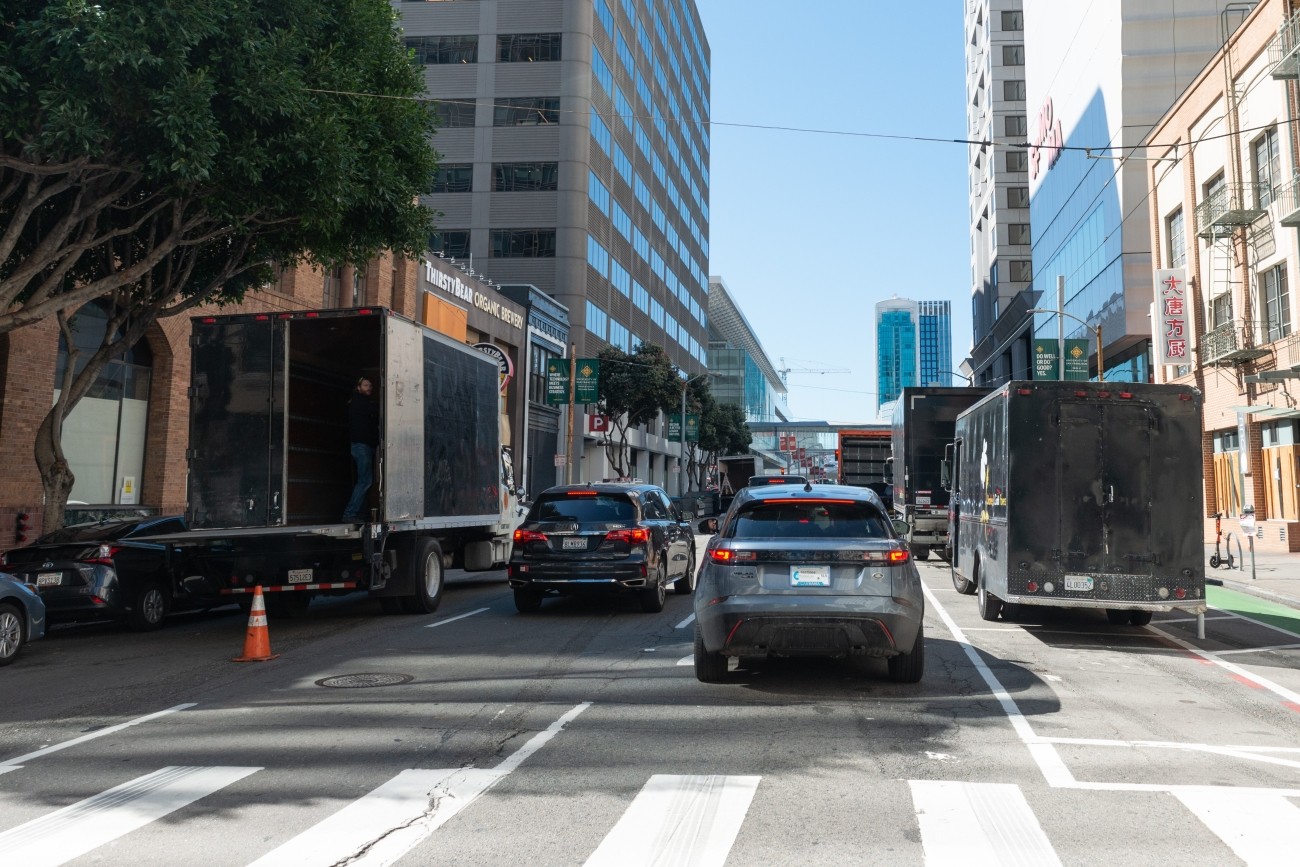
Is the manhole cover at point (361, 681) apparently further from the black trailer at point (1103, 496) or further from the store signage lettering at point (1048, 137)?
the store signage lettering at point (1048, 137)

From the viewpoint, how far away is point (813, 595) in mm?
8203

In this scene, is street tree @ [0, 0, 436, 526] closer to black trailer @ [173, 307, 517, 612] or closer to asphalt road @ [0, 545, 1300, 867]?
black trailer @ [173, 307, 517, 612]

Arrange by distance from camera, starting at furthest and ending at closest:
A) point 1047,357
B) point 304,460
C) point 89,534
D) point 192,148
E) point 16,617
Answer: point 1047,357 → point 304,460 → point 89,534 → point 192,148 → point 16,617

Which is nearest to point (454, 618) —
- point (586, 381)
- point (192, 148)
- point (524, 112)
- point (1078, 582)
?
point (192, 148)

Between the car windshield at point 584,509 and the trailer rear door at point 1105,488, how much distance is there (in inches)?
212

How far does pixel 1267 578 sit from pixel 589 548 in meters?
14.0

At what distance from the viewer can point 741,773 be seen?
19.7 ft

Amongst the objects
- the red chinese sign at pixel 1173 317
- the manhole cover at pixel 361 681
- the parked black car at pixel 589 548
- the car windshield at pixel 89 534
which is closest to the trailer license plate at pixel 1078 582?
the parked black car at pixel 589 548

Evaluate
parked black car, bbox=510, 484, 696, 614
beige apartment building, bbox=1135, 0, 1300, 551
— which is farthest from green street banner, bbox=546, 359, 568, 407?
parked black car, bbox=510, 484, 696, 614

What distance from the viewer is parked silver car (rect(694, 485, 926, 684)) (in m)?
8.12

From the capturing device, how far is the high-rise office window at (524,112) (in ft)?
174

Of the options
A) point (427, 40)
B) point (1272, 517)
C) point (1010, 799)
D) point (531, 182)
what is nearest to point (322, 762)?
point (1010, 799)

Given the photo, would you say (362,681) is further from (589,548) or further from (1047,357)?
(1047,357)

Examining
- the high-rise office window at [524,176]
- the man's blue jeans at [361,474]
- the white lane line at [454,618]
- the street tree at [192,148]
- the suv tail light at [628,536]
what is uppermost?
the high-rise office window at [524,176]
